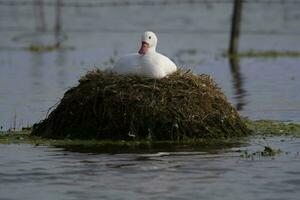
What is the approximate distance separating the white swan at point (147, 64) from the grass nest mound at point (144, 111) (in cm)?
9

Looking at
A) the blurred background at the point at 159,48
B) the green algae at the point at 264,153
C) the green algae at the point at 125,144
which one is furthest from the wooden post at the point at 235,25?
the green algae at the point at 264,153

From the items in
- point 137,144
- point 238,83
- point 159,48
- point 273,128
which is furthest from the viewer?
point 159,48

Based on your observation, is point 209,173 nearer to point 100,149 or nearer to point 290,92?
point 100,149

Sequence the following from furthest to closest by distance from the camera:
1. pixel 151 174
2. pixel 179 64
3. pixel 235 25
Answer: pixel 235 25 < pixel 179 64 < pixel 151 174

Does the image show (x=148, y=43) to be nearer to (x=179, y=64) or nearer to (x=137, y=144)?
(x=137, y=144)

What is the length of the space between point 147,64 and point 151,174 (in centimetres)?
307

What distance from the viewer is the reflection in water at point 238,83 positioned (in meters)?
20.4

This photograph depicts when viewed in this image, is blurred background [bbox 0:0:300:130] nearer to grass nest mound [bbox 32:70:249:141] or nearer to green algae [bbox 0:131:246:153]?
grass nest mound [bbox 32:70:249:141]

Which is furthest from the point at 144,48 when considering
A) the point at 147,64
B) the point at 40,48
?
the point at 40,48

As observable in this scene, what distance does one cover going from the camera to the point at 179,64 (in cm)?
2984

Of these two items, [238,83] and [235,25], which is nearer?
[238,83]

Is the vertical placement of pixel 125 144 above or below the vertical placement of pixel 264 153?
above

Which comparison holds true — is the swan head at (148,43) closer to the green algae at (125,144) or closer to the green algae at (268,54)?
the green algae at (125,144)

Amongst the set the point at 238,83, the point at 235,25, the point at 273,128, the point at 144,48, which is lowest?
the point at 273,128
